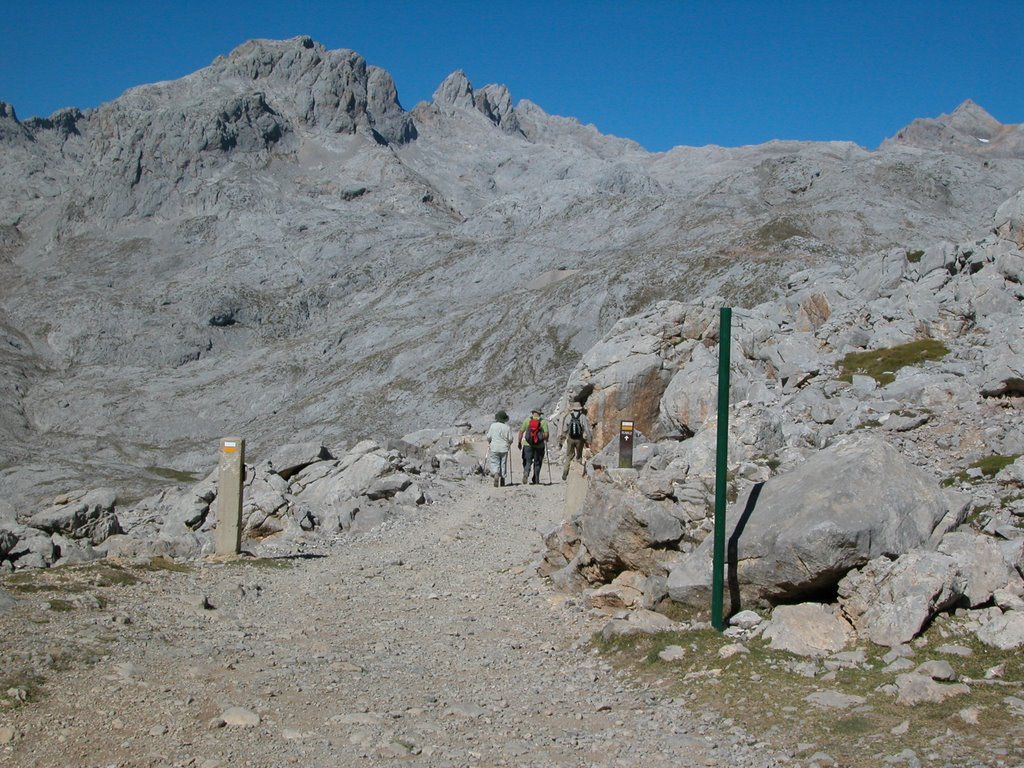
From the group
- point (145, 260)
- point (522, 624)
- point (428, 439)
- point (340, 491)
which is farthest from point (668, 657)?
point (145, 260)

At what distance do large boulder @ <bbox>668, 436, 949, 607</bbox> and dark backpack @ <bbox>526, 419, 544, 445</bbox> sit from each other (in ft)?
48.2

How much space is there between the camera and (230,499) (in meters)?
16.0

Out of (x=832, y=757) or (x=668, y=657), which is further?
(x=668, y=657)

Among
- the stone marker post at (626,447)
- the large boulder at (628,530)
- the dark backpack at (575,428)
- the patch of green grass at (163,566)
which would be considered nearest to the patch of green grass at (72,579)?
the patch of green grass at (163,566)

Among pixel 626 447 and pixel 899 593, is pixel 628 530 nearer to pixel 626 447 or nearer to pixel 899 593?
pixel 899 593

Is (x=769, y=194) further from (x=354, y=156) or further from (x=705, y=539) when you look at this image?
(x=705, y=539)

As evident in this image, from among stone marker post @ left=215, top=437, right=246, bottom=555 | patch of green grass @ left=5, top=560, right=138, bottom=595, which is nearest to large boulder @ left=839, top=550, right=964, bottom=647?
patch of green grass @ left=5, top=560, right=138, bottom=595

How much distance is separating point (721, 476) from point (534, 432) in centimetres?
1611

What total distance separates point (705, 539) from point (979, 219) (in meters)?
101

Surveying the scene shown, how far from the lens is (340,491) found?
22.2m

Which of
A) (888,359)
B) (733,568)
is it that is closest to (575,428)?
(888,359)

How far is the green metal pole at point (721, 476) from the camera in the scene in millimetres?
9414

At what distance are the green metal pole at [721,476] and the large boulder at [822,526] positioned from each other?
446 millimetres

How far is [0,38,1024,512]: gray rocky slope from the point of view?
281 feet
